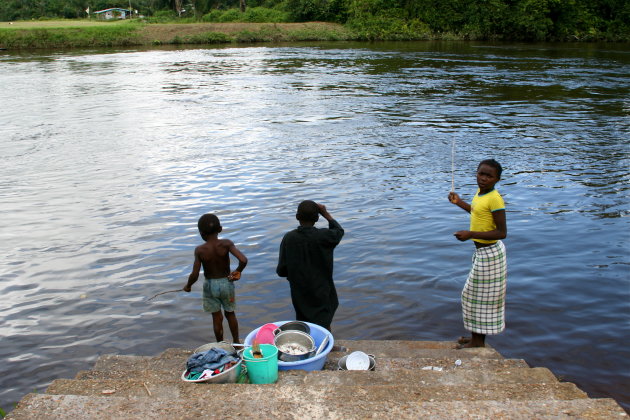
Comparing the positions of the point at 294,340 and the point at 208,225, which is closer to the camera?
the point at 294,340

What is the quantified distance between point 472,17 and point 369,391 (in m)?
58.1

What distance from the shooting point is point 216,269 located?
529cm

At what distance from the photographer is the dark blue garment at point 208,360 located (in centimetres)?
405

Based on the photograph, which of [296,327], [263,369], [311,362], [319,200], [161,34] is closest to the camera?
[263,369]

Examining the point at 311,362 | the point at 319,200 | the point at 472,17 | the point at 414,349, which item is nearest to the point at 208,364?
the point at 311,362

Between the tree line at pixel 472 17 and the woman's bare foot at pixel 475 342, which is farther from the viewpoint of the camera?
the tree line at pixel 472 17

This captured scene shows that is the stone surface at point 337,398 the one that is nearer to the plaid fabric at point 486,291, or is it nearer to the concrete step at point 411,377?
the concrete step at point 411,377

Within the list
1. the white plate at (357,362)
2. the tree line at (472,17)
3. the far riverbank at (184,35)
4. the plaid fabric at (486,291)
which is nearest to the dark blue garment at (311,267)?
the white plate at (357,362)

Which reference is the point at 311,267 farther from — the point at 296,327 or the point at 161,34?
the point at 161,34

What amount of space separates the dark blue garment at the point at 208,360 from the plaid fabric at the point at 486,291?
7.33 ft

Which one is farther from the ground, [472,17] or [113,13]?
[113,13]

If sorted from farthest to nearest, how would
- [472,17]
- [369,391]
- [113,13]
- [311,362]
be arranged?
[113,13] → [472,17] → [311,362] → [369,391]

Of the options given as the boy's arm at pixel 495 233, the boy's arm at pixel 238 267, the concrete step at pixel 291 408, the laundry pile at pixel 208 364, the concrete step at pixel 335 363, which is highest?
the boy's arm at pixel 495 233

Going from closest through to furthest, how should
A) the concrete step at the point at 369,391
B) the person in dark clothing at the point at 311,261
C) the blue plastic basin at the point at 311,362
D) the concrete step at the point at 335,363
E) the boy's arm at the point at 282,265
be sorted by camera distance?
the concrete step at the point at 369,391 → the blue plastic basin at the point at 311,362 → the concrete step at the point at 335,363 → the person in dark clothing at the point at 311,261 → the boy's arm at the point at 282,265
